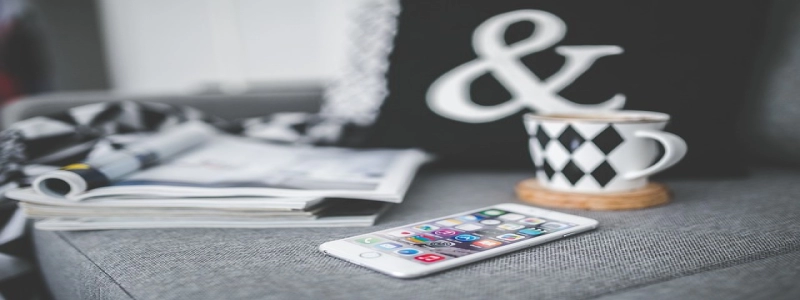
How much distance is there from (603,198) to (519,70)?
7.7 inches

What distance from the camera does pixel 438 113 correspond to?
2.32ft

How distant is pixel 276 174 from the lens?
1.95 feet

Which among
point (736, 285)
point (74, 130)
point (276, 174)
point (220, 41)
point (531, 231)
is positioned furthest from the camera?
point (220, 41)

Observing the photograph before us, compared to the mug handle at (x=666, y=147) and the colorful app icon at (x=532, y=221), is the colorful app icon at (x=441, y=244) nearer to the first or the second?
the colorful app icon at (x=532, y=221)

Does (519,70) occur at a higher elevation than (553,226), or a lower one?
higher

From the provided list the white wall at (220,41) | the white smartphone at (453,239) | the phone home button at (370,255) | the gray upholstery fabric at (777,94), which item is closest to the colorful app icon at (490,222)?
the white smartphone at (453,239)

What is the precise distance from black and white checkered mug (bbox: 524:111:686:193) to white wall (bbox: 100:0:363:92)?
1228 millimetres

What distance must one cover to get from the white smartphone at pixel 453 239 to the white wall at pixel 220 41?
130cm

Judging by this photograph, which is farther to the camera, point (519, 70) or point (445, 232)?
point (519, 70)

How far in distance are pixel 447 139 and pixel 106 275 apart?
408 millimetres

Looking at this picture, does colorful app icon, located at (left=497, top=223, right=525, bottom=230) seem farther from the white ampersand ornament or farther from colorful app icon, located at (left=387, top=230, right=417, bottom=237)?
the white ampersand ornament

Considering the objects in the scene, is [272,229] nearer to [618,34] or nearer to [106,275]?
[106,275]

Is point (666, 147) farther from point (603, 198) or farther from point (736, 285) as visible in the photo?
point (736, 285)

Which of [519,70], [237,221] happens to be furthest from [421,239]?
[519,70]
